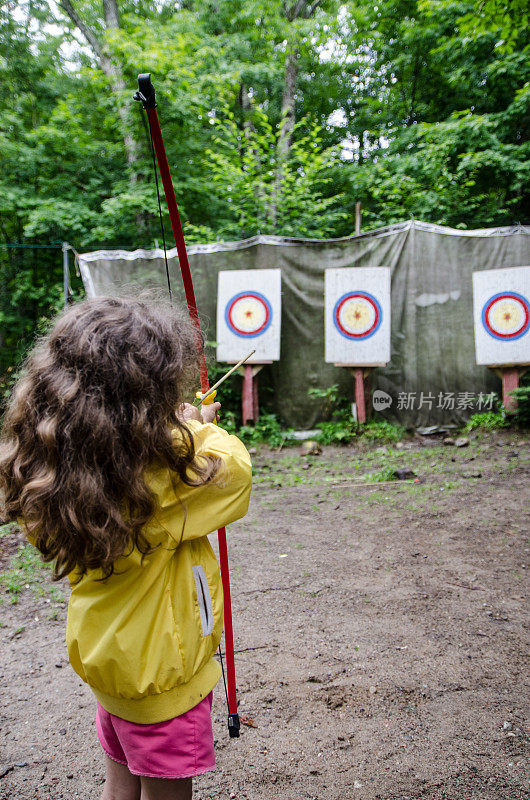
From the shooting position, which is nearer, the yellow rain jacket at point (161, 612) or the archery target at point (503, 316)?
the yellow rain jacket at point (161, 612)

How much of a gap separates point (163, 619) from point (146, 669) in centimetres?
7

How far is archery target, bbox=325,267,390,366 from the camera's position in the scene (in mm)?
5188

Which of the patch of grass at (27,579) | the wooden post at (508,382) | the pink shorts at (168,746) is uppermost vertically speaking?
the wooden post at (508,382)

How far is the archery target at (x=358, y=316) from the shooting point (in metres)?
5.19

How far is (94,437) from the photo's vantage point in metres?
0.77

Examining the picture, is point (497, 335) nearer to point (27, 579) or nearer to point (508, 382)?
point (508, 382)

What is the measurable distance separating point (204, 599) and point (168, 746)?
23 cm

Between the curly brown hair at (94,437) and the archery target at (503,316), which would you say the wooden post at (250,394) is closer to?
the archery target at (503,316)

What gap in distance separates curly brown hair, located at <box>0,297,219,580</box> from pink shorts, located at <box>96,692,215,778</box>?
264mm

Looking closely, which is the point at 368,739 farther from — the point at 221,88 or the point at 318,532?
the point at 221,88

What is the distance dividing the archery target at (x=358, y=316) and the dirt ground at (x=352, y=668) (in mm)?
2219

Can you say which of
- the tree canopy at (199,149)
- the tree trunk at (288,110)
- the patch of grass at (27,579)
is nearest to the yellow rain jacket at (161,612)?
the patch of grass at (27,579)

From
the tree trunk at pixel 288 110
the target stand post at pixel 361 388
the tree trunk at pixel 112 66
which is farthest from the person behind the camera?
the tree trunk at pixel 288 110

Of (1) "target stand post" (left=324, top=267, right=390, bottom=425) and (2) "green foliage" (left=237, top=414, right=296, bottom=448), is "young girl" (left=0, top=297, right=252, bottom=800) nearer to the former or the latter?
(2) "green foliage" (left=237, top=414, right=296, bottom=448)
